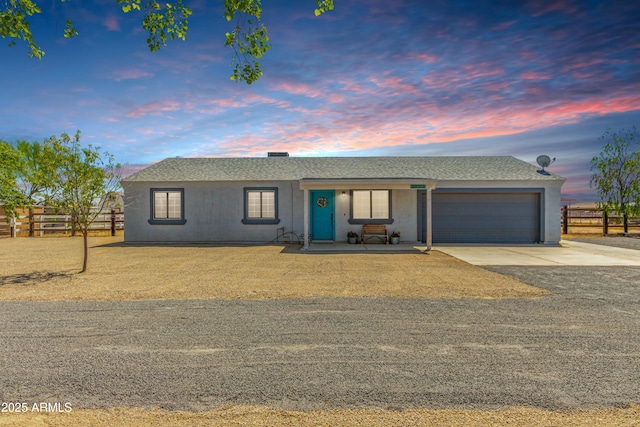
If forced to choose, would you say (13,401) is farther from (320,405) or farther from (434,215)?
(434,215)

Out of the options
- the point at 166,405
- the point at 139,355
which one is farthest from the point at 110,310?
the point at 166,405

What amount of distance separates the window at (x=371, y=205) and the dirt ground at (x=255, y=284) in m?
3.80

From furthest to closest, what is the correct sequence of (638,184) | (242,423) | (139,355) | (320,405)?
(638,184)
(139,355)
(320,405)
(242,423)

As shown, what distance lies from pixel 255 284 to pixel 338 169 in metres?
Result: 11.6

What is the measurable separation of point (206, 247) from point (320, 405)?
13.1m

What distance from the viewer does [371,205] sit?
16.5 meters

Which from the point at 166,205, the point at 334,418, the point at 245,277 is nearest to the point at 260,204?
the point at 166,205

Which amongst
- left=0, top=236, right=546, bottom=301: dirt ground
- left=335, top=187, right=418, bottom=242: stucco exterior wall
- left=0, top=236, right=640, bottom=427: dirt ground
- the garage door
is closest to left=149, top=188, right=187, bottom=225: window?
left=0, top=236, right=640, bottom=427: dirt ground

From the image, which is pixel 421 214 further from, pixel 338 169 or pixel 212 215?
pixel 212 215

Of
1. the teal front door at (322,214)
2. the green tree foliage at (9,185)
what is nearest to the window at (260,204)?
the teal front door at (322,214)

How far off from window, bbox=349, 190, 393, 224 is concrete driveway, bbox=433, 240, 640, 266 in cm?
302

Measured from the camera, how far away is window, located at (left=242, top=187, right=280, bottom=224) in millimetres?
16875

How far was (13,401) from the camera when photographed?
3.18 m

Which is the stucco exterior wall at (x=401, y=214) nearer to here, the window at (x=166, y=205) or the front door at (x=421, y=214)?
the front door at (x=421, y=214)
